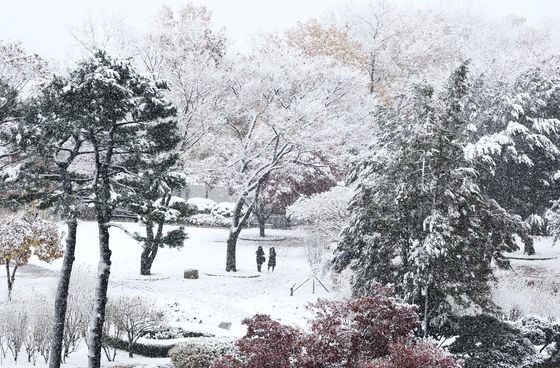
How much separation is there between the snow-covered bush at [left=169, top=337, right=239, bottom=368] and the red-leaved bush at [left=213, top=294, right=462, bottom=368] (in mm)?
2656

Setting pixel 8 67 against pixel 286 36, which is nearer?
pixel 8 67

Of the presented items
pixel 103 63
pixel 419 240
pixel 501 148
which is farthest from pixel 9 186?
pixel 501 148

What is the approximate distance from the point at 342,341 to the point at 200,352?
3901 millimetres

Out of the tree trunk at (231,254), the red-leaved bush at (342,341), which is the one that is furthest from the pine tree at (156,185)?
the tree trunk at (231,254)

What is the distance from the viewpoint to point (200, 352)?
10305 mm

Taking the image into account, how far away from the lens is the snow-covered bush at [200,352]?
10156 mm

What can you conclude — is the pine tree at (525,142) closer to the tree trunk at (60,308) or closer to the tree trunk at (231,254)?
the tree trunk at (231,254)

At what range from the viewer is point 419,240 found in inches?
503

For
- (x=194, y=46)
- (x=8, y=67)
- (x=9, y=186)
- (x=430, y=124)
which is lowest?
(x=9, y=186)

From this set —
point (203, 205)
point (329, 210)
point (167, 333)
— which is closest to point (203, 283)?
point (329, 210)

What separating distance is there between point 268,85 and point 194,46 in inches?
153

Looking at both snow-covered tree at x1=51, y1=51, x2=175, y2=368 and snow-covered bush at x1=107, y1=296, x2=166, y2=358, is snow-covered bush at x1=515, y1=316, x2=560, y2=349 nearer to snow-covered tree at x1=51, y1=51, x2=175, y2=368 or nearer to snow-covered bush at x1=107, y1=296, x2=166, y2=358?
snow-covered bush at x1=107, y1=296, x2=166, y2=358

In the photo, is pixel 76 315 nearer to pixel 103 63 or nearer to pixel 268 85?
pixel 103 63

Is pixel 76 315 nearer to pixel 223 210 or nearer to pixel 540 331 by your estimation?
pixel 540 331
